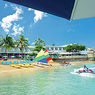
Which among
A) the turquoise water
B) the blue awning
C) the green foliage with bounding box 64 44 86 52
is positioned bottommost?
the turquoise water

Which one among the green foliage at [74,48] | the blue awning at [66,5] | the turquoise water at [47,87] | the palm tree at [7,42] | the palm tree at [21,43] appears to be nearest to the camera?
the blue awning at [66,5]

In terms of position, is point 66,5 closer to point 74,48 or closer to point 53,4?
point 53,4

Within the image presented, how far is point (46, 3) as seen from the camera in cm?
251

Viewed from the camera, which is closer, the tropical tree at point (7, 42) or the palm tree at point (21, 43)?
the tropical tree at point (7, 42)

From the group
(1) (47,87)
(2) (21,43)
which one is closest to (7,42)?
(2) (21,43)

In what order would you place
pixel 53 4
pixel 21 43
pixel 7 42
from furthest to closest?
pixel 21 43 < pixel 7 42 < pixel 53 4

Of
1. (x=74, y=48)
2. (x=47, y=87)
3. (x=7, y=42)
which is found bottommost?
(x=47, y=87)

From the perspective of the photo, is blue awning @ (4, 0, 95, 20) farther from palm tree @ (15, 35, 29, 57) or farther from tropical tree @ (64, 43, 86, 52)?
tropical tree @ (64, 43, 86, 52)

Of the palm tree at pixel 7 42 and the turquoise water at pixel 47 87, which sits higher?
the palm tree at pixel 7 42

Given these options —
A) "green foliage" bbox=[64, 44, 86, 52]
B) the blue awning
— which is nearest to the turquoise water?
the blue awning

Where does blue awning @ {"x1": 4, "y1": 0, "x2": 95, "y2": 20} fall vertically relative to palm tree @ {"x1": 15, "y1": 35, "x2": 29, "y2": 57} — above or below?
below

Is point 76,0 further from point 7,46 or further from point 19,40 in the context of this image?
point 19,40

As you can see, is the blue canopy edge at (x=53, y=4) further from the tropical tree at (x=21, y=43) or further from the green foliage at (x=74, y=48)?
the green foliage at (x=74, y=48)

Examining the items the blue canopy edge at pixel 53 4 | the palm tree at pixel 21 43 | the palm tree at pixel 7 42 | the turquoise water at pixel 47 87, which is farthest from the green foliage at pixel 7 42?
the blue canopy edge at pixel 53 4
